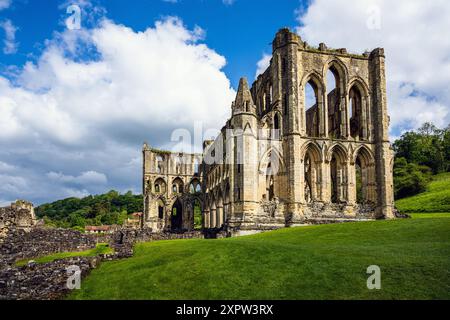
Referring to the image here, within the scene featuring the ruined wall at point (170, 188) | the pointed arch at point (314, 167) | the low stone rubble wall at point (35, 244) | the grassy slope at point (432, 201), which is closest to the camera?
the low stone rubble wall at point (35, 244)

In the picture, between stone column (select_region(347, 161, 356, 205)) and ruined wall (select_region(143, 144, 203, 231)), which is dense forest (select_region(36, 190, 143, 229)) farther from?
stone column (select_region(347, 161, 356, 205))

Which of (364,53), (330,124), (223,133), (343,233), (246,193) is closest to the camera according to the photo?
(343,233)

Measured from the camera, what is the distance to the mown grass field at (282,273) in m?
13.0

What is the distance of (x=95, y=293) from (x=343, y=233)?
14.7 metres

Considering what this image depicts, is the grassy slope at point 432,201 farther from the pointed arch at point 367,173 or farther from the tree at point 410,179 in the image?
the pointed arch at point 367,173

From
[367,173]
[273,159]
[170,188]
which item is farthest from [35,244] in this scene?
[170,188]

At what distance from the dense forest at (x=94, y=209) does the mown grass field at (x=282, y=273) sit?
8998cm

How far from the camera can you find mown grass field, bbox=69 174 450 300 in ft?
42.5

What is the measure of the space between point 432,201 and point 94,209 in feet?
314

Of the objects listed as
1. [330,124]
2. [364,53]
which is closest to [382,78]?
[364,53]

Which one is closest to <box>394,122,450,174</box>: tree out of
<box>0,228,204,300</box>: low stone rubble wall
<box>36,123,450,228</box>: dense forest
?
<box>36,123,450,228</box>: dense forest

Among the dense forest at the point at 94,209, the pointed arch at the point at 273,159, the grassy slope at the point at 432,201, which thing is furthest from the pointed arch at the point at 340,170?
the dense forest at the point at 94,209

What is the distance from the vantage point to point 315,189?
4106 centimetres
